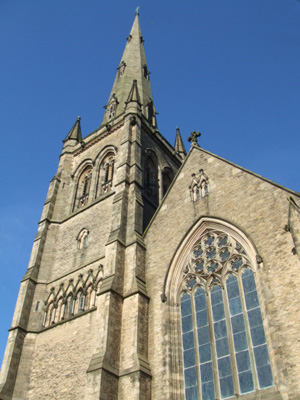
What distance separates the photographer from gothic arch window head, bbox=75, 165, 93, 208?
20609mm

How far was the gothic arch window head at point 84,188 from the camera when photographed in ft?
67.6

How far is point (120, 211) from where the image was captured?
1611 cm

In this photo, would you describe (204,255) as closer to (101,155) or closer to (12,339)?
(12,339)

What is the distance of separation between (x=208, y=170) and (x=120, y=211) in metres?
3.56

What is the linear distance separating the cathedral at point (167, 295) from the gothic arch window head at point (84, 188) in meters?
1.16

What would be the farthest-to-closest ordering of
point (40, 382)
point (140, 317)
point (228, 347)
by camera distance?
point (40, 382) → point (140, 317) → point (228, 347)

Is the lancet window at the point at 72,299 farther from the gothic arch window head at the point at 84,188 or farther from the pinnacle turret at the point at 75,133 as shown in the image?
the pinnacle turret at the point at 75,133

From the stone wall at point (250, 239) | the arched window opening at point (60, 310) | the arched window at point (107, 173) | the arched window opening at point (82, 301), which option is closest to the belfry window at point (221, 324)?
the stone wall at point (250, 239)

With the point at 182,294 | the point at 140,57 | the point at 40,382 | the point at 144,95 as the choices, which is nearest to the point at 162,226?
the point at 182,294

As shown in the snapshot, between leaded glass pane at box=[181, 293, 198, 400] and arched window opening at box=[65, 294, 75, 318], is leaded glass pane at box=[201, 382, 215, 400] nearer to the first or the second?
leaded glass pane at box=[181, 293, 198, 400]

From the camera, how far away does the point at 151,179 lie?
21.2m

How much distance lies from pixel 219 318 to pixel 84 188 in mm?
11889

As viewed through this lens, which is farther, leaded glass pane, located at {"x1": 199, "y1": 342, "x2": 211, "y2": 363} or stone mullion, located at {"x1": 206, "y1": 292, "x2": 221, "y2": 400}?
leaded glass pane, located at {"x1": 199, "y1": 342, "x2": 211, "y2": 363}

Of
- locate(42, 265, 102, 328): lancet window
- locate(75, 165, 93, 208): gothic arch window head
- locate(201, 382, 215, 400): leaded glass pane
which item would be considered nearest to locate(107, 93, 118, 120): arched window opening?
locate(75, 165, 93, 208): gothic arch window head
